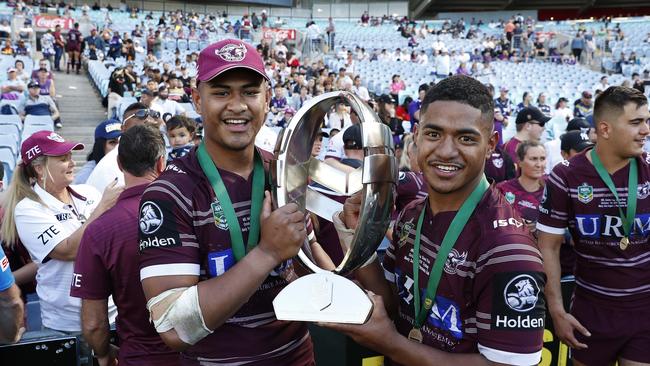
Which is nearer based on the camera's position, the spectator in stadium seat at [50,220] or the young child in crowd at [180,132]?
the spectator in stadium seat at [50,220]

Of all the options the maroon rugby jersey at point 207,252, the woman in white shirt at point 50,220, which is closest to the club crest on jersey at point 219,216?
the maroon rugby jersey at point 207,252

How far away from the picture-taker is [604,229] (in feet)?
9.51

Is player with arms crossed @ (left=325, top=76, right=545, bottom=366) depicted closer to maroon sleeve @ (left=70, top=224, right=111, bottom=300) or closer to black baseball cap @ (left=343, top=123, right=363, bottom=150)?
maroon sleeve @ (left=70, top=224, right=111, bottom=300)

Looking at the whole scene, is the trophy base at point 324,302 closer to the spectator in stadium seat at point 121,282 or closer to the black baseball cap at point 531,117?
the spectator in stadium seat at point 121,282

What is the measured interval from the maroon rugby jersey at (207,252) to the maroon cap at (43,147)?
1679 mm

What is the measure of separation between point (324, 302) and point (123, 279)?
4.17 ft

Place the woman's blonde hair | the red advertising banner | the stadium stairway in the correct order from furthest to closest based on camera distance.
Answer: the red advertising banner
the stadium stairway
the woman's blonde hair

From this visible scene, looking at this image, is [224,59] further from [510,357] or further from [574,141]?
[574,141]

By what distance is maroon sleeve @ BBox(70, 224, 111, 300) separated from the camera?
2.49 metres

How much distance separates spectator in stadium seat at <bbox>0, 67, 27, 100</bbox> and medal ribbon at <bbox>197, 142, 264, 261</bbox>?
1070cm

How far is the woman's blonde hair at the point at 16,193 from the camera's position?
3.13 meters

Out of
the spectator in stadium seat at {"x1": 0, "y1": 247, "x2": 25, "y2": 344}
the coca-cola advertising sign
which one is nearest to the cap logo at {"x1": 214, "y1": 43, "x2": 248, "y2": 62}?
the spectator in stadium seat at {"x1": 0, "y1": 247, "x2": 25, "y2": 344}

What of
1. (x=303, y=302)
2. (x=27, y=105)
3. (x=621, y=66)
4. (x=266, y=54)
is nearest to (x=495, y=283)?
(x=303, y=302)

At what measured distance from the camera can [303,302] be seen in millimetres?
1510
